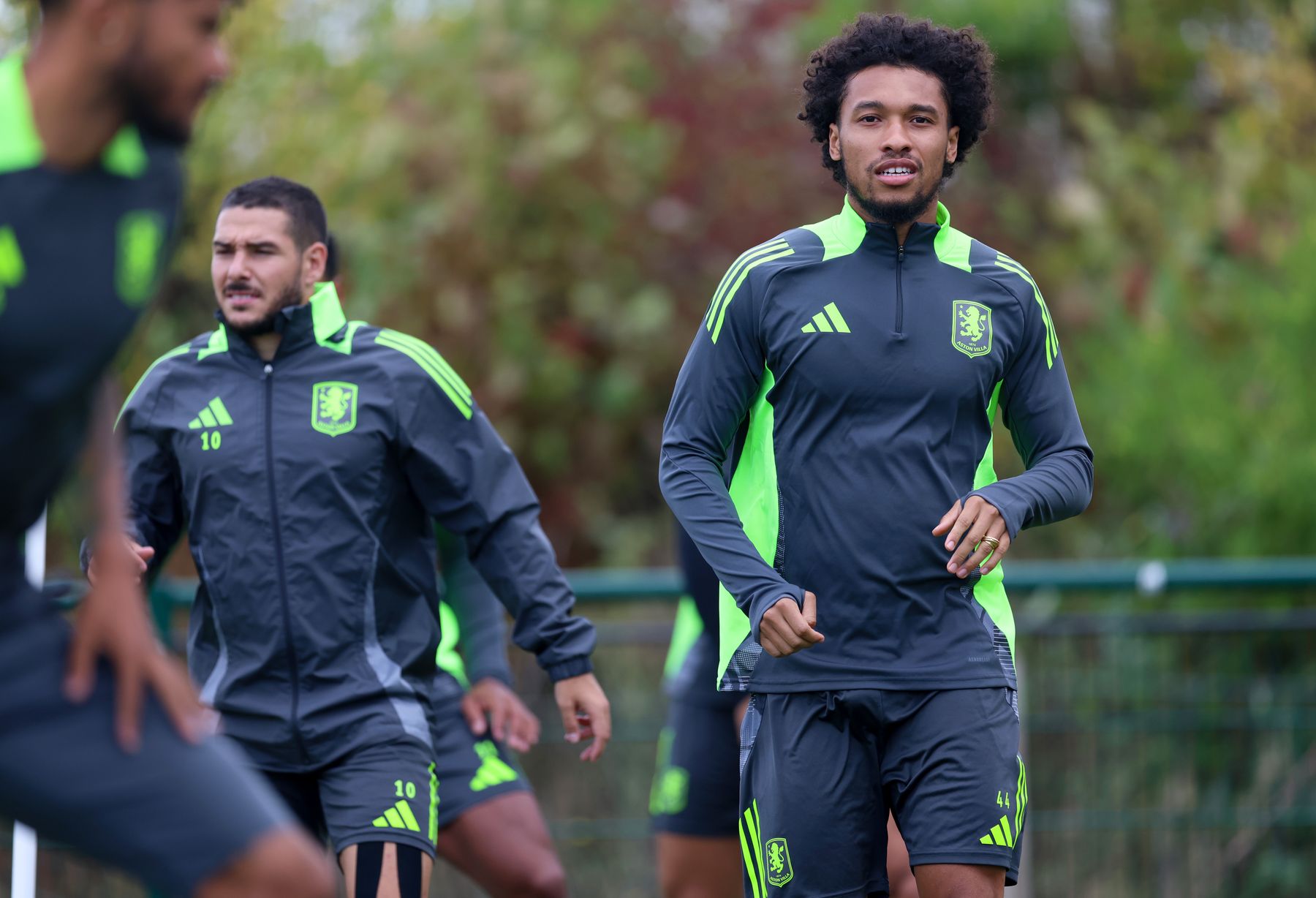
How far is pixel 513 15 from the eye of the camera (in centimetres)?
1285

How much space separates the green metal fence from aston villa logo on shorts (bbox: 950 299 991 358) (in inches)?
128

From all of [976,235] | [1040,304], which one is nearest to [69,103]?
[1040,304]

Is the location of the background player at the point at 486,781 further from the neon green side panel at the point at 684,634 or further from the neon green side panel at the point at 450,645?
the neon green side panel at the point at 684,634

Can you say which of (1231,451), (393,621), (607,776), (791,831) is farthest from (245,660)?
(1231,451)

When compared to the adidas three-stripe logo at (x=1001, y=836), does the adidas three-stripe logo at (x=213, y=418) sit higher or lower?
higher

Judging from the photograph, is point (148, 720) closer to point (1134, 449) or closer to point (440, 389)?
point (440, 389)

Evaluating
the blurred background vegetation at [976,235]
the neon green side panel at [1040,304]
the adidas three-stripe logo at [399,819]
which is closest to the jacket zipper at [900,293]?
the neon green side panel at [1040,304]

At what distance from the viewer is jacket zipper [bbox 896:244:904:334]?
4.46 metres

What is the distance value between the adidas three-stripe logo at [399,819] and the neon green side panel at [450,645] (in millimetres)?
637

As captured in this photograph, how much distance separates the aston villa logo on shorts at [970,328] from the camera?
14.7ft

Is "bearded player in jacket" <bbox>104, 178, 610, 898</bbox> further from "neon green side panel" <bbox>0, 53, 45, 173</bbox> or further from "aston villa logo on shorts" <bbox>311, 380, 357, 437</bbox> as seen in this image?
"neon green side panel" <bbox>0, 53, 45, 173</bbox>

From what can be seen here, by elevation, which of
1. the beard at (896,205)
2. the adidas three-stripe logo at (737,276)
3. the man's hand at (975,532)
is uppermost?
the beard at (896,205)

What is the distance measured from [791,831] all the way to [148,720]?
1.86 m

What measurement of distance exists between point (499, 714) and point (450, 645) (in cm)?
30
